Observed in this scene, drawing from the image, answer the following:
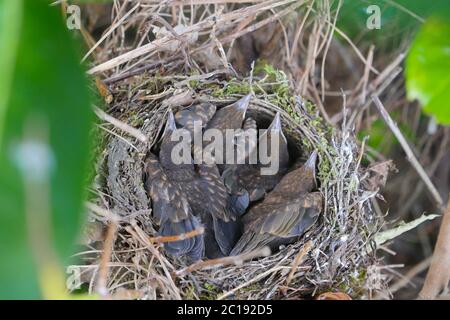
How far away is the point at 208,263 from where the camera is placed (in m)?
1.42

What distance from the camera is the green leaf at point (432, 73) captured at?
980 millimetres

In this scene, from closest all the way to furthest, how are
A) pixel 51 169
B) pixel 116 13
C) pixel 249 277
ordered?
pixel 51 169, pixel 249 277, pixel 116 13

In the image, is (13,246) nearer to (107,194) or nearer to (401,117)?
(107,194)

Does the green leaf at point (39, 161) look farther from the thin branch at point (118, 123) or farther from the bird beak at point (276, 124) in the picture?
the bird beak at point (276, 124)

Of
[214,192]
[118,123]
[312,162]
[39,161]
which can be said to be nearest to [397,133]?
[312,162]

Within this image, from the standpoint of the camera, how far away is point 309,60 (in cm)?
199

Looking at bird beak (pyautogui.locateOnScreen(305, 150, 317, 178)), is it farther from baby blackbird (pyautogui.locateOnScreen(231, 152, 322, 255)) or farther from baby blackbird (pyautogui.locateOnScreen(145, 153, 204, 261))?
baby blackbird (pyautogui.locateOnScreen(145, 153, 204, 261))

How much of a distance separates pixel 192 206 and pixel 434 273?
707mm

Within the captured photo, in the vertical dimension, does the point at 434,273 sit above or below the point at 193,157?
below

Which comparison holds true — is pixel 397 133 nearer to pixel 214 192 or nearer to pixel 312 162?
pixel 312 162

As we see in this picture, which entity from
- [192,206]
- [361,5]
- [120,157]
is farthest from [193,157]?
[361,5]

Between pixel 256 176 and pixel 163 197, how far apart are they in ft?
1.24

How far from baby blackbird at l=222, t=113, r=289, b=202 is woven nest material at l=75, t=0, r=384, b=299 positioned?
66mm

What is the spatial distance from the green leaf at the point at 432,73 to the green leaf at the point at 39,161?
563 mm
